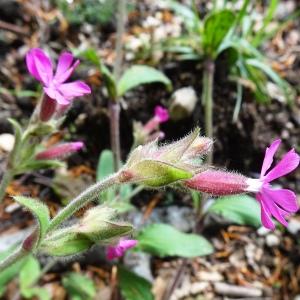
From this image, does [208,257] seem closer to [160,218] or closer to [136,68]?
[160,218]

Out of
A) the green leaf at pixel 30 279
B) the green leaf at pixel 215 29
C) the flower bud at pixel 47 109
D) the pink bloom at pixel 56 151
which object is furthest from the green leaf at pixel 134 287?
the green leaf at pixel 215 29

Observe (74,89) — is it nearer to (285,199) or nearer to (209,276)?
(285,199)

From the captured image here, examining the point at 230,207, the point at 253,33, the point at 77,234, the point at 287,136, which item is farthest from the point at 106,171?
the point at 253,33

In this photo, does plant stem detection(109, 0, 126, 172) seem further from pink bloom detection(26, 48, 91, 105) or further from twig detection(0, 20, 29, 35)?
twig detection(0, 20, 29, 35)

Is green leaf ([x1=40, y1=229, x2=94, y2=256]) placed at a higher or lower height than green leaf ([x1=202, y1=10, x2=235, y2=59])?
lower

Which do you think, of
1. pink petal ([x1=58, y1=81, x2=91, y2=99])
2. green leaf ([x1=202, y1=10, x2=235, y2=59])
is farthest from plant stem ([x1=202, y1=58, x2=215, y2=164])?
pink petal ([x1=58, y1=81, x2=91, y2=99])

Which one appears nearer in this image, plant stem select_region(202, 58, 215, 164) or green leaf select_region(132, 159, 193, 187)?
green leaf select_region(132, 159, 193, 187)

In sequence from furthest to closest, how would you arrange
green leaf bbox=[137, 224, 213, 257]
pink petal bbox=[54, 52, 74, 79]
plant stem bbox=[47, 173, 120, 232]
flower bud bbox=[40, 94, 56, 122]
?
green leaf bbox=[137, 224, 213, 257], flower bud bbox=[40, 94, 56, 122], pink petal bbox=[54, 52, 74, 79], plant stem bbox=[47, 173, 120, 232]
